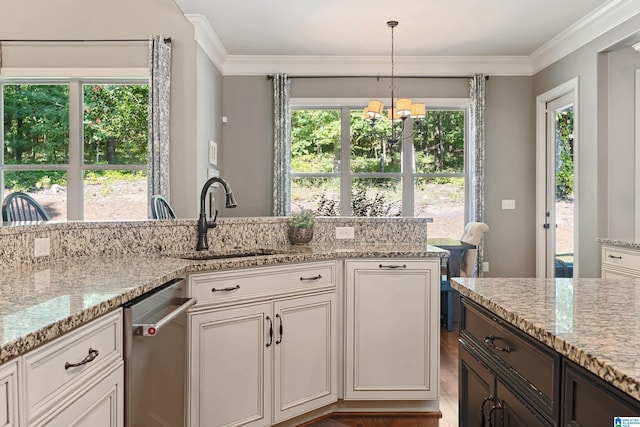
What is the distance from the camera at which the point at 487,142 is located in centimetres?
507

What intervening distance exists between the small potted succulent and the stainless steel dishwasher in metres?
0.90

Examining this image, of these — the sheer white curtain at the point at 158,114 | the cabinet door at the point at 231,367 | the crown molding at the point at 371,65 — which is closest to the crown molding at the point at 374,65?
the crown molding at the point at 371,65

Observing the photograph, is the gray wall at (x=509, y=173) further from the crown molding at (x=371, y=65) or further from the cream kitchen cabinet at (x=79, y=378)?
the cream kitchen cabinet at (x=79, y=378)

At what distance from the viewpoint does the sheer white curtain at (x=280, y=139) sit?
197 inches

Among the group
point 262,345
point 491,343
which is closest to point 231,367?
point 262,345

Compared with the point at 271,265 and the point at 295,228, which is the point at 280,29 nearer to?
the point at 295,228

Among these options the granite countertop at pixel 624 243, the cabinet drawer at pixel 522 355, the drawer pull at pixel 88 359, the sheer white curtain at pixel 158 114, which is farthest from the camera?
the sheer white curtain at pixel 158 114

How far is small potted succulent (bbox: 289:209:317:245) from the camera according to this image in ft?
8.54

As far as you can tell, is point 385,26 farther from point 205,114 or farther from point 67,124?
point 67,124

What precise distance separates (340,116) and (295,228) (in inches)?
114

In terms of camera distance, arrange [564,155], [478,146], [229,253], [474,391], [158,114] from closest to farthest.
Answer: [474,391], [229,253], [158,114], [564,155], [478,146]

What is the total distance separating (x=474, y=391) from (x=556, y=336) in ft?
1.78

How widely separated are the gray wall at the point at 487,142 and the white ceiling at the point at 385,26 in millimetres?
362

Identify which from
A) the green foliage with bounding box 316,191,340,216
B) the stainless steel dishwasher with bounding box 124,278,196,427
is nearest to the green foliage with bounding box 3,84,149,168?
the green foliage with bounding box 316,191,340,216
